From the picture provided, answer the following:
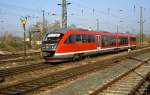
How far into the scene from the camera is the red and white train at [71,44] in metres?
20.3

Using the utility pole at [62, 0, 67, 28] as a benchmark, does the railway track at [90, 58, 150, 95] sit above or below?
below

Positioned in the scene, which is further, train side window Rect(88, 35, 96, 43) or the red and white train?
train side window Rect(88, 35, 96, 43)

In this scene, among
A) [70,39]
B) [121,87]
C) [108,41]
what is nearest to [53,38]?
[70,39]

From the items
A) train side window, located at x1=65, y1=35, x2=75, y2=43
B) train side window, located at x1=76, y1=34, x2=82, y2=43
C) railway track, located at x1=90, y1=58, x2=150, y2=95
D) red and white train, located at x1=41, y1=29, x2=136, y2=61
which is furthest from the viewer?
train side window, located at x1=76, y1=34, x2=82, y2=43

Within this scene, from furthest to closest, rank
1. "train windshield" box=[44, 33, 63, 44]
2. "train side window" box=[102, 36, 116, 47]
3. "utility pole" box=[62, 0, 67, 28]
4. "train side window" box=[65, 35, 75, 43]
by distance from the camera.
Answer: "utility pole" box=[62, 0, 67, 28] → "train side window" box=[102, 36, 116, 47] → "train side window" box=[65, 35, 75, 43] → "train windshield" box=[44, 33, 63, 44]

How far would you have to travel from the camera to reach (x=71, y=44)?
21547mm

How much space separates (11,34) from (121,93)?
1540 inches

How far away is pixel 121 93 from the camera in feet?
33.2

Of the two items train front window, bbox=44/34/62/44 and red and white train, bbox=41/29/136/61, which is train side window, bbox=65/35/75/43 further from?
train front window, bbox=44/34/62/44

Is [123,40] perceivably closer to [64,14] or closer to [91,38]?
[64,14]

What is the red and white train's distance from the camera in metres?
20.3

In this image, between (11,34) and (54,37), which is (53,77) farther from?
(11,34)

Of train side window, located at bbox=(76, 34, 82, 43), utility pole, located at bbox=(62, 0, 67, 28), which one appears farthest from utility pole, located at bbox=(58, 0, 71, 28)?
train side window, located at bbox=(76, 34, 82, 43)

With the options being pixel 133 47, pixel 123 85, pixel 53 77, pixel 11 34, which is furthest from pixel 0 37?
pixel 123 85
